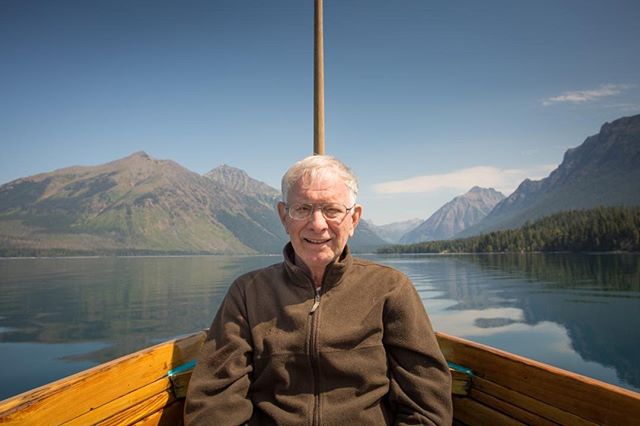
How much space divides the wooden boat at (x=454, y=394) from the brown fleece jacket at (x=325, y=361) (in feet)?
1.61

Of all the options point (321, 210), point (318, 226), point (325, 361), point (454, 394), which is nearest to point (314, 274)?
point (318, 226)

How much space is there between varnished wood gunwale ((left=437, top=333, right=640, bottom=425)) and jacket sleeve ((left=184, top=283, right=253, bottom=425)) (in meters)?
1.77

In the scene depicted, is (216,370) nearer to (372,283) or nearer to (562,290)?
(372,283)

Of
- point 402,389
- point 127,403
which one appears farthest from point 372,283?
point 127,403

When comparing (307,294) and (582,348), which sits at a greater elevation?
(307,294)

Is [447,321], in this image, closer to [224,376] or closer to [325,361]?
[325,361]

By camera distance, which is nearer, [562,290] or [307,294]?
[307,294]

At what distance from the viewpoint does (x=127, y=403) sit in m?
2.65

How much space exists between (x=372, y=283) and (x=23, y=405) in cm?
218

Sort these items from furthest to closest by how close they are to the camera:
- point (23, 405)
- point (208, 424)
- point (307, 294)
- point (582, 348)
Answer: point (582, 348)
point (307, 294)
point (208, 424)
point (23, 405)

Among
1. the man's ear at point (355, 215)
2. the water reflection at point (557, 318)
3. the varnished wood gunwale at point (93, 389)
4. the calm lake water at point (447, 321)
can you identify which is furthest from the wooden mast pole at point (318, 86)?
the water reflection at point (557, 318)

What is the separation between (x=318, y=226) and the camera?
2.86 metres

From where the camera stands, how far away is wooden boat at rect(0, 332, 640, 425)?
215cm

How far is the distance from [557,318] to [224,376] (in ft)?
102
